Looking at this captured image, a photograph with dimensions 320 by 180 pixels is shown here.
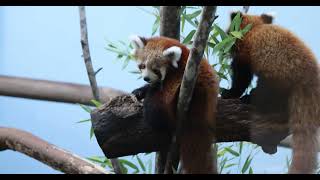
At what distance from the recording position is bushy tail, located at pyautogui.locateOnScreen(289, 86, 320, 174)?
1.57m

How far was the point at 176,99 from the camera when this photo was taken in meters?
1.54

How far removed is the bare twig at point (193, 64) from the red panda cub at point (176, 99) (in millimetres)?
36

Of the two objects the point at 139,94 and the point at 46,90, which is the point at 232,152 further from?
the point at 46,90

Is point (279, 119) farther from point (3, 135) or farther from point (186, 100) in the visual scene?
point (3, 135)

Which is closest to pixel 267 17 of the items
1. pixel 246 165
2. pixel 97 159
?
pixel 246 165

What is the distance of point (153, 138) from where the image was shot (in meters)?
1.64

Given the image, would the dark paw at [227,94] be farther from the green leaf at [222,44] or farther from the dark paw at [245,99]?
the green leaf at [222,44]

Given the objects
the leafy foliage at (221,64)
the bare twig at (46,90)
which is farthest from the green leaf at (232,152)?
the bare twig at (46,90)

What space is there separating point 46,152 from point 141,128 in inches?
13.5

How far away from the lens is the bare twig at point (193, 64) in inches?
50.1

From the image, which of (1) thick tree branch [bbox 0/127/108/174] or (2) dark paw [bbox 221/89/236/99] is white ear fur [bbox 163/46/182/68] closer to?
(2) dark paw [bbox 221/89/236/99]

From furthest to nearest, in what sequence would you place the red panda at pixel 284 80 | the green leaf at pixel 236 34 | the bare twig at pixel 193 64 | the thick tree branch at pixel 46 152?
the green leaf at pixel 236 34 → the red panda at pixel 284 80 → the thick tree branch at pixel 46 152 → the bare twig at pixel 193 64

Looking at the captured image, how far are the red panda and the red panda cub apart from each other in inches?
9.6

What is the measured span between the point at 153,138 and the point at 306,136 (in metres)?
0.53
